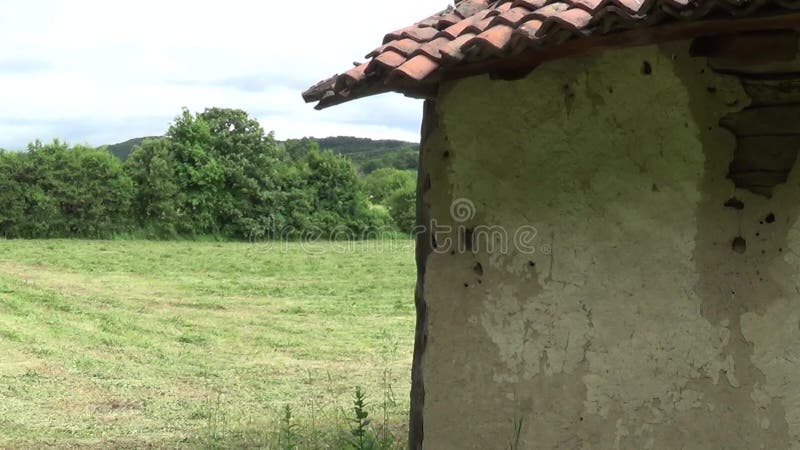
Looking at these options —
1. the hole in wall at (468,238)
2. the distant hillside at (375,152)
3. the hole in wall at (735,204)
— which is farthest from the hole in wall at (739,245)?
the distant hillside at (375,152)

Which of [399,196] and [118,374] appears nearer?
[118,374]

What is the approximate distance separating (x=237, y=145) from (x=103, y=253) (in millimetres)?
9038

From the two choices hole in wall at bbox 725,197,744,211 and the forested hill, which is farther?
the forested hill

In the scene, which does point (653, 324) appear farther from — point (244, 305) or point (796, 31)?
point (244, 305)

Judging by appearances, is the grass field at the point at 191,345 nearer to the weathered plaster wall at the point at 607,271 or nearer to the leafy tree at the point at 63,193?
the leafy tree at the point at 63,193

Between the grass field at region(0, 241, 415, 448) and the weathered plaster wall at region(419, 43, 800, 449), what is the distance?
3.01 m

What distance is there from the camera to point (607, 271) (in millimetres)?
3396

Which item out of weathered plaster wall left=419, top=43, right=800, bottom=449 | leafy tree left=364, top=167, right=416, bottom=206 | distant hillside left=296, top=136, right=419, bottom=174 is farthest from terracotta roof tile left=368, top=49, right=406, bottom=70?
distant hillside left=296, top=136, right=419, bottom=174

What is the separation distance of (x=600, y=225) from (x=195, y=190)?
981 inches

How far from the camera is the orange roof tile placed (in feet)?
8.51

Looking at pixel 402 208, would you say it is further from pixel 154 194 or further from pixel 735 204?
pixel 735 204

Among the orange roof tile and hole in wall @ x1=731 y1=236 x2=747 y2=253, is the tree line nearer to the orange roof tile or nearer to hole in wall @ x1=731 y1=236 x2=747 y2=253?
the orange roof tile

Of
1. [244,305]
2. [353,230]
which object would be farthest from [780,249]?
[353,230]

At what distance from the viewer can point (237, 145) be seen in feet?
93.7
